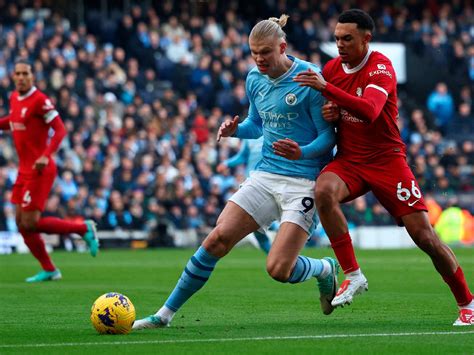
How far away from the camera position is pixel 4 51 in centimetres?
2698

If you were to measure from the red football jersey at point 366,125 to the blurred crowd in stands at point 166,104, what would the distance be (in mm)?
16061

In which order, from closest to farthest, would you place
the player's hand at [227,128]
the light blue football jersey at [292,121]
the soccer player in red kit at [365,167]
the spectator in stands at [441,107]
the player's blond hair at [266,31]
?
the player's blond hair at [266,31], the soccer player in red kit at [365,167], the light blue football jersey at [292,121], the player's hand at [227,128], the spectator in stands at [441,107]

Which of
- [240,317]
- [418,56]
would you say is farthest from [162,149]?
[240,317]

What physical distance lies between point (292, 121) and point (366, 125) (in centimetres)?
59

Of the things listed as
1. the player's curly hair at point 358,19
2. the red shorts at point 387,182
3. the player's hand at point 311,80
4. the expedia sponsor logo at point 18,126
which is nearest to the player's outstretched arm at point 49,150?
the expedia sponsor logo at point 18,126

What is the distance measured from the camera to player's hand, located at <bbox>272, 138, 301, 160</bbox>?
9188mm

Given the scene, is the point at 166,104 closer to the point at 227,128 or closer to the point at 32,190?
→ the point at 32,190

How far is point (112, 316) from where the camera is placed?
9102 mm

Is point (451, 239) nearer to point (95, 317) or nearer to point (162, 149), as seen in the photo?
point (162, 149)

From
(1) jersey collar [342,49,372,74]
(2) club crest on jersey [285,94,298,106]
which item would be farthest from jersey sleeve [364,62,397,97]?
(2) club crest on jersey [285,94,298,106]

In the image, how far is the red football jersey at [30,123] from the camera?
50.6 ft

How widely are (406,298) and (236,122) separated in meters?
3.86

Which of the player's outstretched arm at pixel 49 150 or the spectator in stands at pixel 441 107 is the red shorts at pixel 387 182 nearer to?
the player's outstretched arm at pixel 49 150

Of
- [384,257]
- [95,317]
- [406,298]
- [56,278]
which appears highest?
[95,317]
